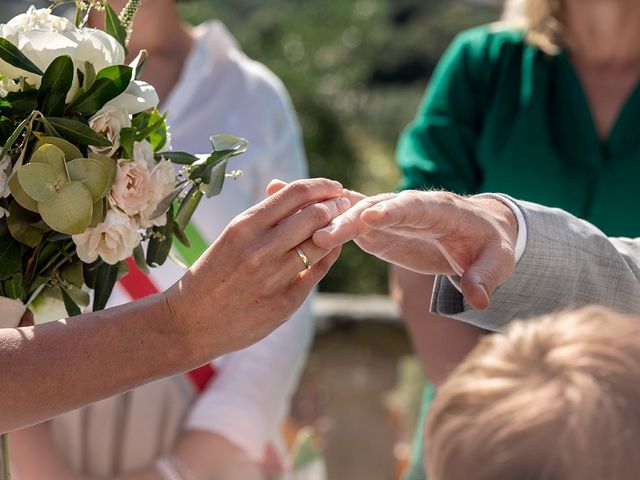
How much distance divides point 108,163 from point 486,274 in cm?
61

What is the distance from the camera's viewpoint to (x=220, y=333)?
150cm

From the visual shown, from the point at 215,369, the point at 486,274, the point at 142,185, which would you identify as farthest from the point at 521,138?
the point at 142,185

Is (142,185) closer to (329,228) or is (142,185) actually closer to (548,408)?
(329,228)

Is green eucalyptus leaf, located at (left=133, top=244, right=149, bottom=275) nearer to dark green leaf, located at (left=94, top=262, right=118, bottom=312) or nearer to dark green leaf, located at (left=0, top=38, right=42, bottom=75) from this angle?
dark green leaf, located at (left=94, top=262, right=118, bottom=312)

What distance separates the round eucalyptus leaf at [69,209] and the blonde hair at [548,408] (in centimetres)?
65

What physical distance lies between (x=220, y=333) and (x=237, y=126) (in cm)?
131

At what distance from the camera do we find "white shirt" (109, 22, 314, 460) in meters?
2.51

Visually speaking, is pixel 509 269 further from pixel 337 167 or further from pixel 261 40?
pixel 261 40

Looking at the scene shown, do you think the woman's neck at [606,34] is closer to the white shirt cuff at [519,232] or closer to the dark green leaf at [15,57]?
the white shirt cuff at [519,232]

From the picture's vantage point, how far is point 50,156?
4.90 feet

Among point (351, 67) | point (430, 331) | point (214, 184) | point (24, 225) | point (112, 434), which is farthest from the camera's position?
point (351, 67)

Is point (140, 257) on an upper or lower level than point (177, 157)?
lower

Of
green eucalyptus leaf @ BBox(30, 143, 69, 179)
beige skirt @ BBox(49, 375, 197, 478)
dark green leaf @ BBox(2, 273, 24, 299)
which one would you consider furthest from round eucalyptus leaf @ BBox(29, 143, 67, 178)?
beige skirt @ BBox(49, 375, 197, 478)

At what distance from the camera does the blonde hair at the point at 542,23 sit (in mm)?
2586
